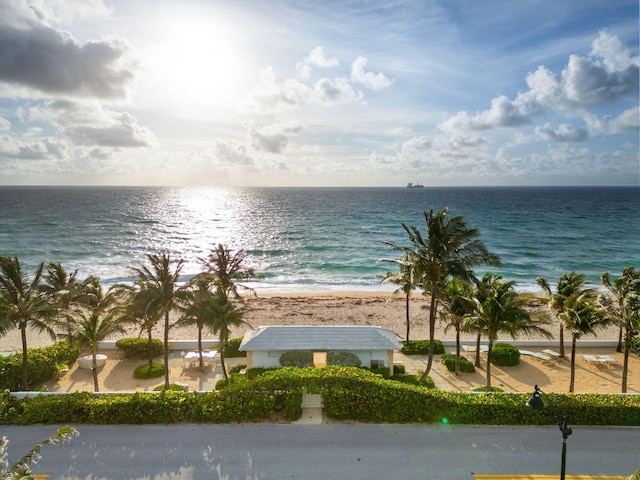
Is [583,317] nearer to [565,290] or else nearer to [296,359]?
[565,290]

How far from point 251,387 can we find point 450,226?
34.2ft

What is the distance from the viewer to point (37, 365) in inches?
772

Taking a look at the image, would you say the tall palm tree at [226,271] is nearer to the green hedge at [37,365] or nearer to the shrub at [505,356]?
the green hedge at [37,365]

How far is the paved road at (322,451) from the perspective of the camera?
11891mm

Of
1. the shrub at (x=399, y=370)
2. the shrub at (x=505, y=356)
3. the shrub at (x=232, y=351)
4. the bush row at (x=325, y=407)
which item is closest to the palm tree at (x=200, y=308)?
the shrub at (x=232, y=351)

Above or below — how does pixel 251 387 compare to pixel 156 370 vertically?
above

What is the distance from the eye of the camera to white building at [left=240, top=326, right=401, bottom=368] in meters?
20.0

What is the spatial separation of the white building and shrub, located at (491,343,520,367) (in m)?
6.34

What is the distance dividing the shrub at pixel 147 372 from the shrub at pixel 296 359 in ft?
20.8

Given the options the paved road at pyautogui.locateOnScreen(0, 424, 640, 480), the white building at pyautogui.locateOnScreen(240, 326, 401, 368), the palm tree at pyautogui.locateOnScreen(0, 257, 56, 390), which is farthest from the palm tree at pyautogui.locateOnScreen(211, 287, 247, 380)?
the palm tree at pyautogui.locateOnScreen(0, 257, 56, 390)

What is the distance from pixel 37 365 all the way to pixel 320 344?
1306 centimetres

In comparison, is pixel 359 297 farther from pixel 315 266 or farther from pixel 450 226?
pixel 450 226

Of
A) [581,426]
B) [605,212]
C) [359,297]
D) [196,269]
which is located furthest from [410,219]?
[581,426]

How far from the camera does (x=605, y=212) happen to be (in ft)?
404
